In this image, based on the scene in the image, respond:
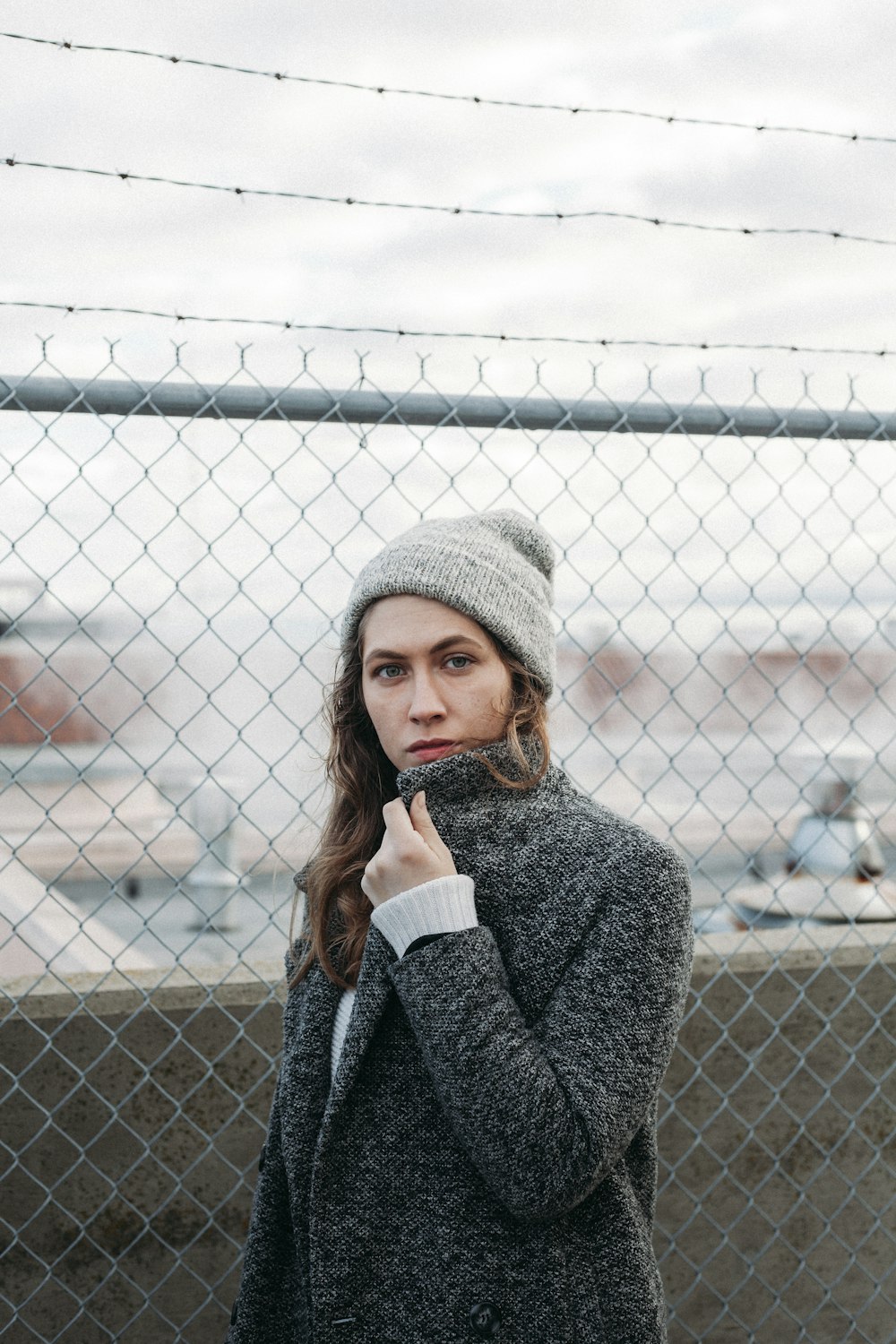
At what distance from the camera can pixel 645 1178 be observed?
1.52 m

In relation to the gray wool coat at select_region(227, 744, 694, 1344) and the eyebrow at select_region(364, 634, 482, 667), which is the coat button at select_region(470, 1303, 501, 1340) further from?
the eyebrow at select_region(364, 634, 482, 667)

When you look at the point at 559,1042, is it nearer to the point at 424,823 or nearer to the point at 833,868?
the point at 424,823

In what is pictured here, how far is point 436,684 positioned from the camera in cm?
158

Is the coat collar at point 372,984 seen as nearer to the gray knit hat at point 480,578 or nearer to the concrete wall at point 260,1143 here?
the gray knit hat at point 480,578

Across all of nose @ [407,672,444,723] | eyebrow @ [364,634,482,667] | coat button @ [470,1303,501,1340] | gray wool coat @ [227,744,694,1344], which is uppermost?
eyebrow @ [364,634,482,667]

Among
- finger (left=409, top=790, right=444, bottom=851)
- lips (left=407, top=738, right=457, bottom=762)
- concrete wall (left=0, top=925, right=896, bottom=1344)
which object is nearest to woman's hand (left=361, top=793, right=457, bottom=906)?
finger (left=409, top=790, right=444, bottom=851)

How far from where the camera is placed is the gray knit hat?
1582mm

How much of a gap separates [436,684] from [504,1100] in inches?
21.8

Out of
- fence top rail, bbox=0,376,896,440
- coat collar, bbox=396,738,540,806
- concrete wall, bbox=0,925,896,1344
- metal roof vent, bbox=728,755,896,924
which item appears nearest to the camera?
coat collar, bbox=396,738,540,806

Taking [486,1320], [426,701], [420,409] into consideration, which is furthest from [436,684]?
[420,409]

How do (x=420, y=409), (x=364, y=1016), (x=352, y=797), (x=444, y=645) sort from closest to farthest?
1. (x=364, y=1016)
2. (x=444, y=645)
3. (x=352, y=797)
4. (x=420, y=409)

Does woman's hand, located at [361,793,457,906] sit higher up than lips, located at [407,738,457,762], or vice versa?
lips, located at [407,738,457,762]

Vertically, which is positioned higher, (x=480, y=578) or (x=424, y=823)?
(x=480, y=578)

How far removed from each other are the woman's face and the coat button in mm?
671
